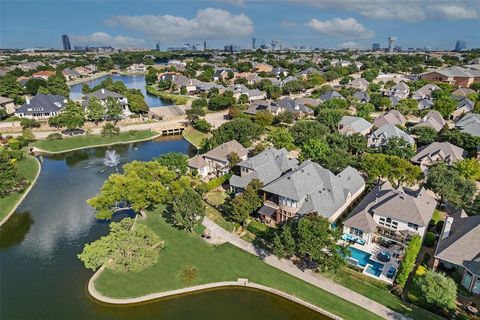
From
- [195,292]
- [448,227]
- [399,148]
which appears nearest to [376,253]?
[448,227]

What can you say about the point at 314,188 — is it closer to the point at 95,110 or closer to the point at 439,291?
the point at 439,291

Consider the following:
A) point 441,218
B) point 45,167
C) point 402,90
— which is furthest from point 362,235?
point 402,90

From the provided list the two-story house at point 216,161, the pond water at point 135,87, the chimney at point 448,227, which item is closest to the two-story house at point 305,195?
the chimney at point 448,227

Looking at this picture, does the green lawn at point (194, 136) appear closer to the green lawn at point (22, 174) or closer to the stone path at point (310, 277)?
the green lawn at point (22, 174)

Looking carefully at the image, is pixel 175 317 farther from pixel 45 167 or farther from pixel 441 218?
pixel 45 167

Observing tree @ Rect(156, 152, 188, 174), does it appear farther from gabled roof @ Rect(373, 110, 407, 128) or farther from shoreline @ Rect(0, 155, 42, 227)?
gabled roof @ Rect(373, 110, 407, 128)

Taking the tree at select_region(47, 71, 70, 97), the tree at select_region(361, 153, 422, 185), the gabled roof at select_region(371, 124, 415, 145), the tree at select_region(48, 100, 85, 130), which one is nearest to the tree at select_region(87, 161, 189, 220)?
the tree at select_region(361, 153, 422, 185)
